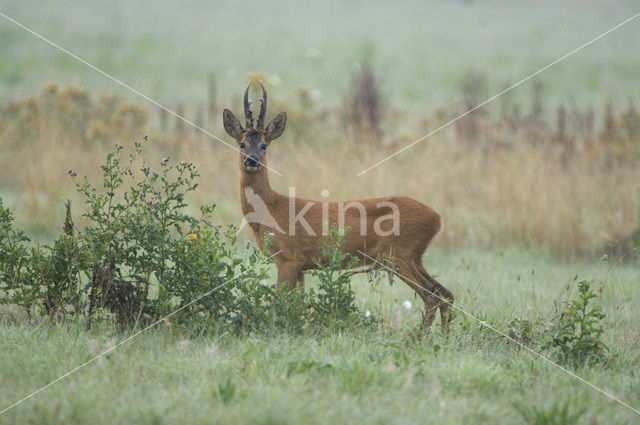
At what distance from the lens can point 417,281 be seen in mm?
5273

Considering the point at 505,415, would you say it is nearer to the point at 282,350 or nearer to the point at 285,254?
the point at 282,350

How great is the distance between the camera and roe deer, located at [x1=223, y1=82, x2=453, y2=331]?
5262 millimetres

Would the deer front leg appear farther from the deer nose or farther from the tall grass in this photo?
the tall grass

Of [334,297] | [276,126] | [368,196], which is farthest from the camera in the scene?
[368,196]

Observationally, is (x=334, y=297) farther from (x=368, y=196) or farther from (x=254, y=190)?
(x=368, y=196)

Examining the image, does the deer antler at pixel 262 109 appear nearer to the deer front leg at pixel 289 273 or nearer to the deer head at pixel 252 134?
the deer head at pixel 252 134

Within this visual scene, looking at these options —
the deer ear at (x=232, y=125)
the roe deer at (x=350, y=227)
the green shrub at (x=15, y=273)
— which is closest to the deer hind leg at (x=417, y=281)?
the roe deer at (x=350, y=227)

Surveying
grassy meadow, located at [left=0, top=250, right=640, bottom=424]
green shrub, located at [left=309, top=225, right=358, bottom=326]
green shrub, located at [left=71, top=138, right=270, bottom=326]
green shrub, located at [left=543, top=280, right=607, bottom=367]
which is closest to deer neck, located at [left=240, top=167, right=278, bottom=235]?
green shrub, located at [left=71, top=138, right=270, bottom=326]

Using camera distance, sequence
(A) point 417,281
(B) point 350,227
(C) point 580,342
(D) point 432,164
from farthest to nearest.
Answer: (D) point 432,164
(A) point 417,281
(B) point 350,227
(C) point 580,342

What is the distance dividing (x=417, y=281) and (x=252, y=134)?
1503 millimetres

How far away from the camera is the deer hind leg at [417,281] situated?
17.2 ft

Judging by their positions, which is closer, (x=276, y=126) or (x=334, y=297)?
(x=334, y=297)

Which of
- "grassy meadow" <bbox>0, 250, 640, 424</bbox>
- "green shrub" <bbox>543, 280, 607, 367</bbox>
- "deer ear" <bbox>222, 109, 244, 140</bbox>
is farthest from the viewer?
"deer ear" <bbox>222, 109, 244, 140</bbox>

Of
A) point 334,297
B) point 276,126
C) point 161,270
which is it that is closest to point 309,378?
point 334,297
